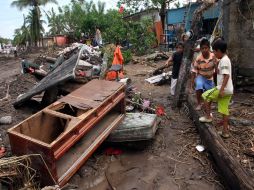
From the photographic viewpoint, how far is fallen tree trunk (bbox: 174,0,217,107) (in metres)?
6.36

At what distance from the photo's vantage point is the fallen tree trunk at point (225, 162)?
3121 millimetres

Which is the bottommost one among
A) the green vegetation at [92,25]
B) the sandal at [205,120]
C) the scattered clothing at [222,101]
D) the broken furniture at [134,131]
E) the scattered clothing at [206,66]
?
the broken furniture at [134,131]

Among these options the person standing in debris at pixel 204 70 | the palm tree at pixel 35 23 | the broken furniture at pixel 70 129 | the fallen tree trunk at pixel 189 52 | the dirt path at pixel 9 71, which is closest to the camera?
the broken furniture at pixel 70 129

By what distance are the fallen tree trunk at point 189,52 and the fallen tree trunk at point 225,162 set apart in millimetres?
1692

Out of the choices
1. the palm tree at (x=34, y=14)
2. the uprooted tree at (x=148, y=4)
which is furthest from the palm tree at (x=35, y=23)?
the uprooted tree at (x=148, y=4)

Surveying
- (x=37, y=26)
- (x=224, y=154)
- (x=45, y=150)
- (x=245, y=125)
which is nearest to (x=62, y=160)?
(x=45, y=150)

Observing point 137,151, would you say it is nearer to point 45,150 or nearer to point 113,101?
point 113,101

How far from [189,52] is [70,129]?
3.86 metres

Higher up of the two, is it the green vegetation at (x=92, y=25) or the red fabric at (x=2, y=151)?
the green vegetation at (x=92, y=25)

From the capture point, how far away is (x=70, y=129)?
11.6ft

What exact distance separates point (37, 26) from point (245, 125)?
36.8 m

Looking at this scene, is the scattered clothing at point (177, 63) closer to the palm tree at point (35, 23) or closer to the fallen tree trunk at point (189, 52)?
the fallen tree trunk at point (189, 52)

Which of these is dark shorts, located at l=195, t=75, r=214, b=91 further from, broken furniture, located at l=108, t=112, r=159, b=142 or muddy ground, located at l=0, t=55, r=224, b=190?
broken furniture, located at l=108, t=112, r=159, b=142

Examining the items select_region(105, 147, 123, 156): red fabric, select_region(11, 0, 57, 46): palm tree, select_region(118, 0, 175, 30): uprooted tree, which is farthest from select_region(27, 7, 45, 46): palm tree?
select_region(105, 147, 123, 156): red fabric
